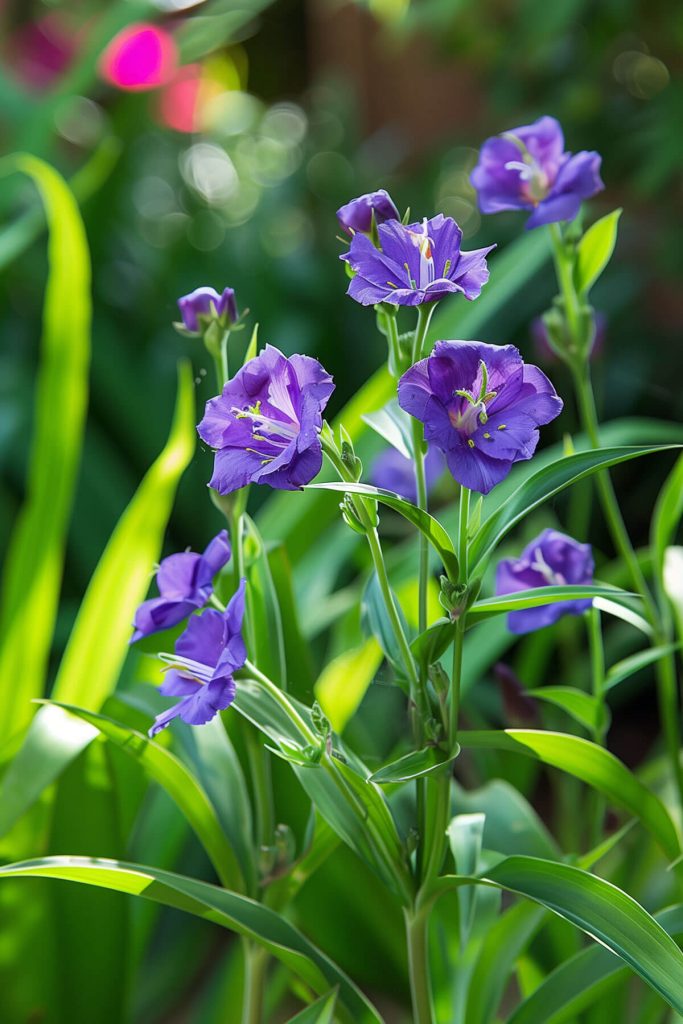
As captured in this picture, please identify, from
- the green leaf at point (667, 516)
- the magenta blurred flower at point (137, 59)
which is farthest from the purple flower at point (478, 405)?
the magenta blurred flower at point (137, 59)

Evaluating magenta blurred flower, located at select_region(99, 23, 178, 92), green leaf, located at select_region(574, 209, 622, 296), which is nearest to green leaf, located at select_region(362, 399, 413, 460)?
green leaf, located at select_region(574, 209, 622, 296)

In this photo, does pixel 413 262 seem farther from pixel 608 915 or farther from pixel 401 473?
pixel 401 473

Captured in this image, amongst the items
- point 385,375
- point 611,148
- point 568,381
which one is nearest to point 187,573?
point 385,375

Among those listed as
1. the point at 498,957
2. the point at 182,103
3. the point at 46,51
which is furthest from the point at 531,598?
the point at 46,51

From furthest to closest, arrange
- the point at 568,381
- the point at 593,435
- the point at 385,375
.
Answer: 1. the point at 568,381
2. the point at 385,375
3. the point at 593,435

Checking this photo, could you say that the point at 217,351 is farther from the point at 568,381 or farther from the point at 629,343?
the point at 629,343

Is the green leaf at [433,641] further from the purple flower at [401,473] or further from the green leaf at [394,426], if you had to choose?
the purple flower at [401,473]

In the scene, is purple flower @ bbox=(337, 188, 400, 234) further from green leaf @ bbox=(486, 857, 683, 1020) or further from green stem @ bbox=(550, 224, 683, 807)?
green leaf @ bbox=(486, 857, 683, 1020)
